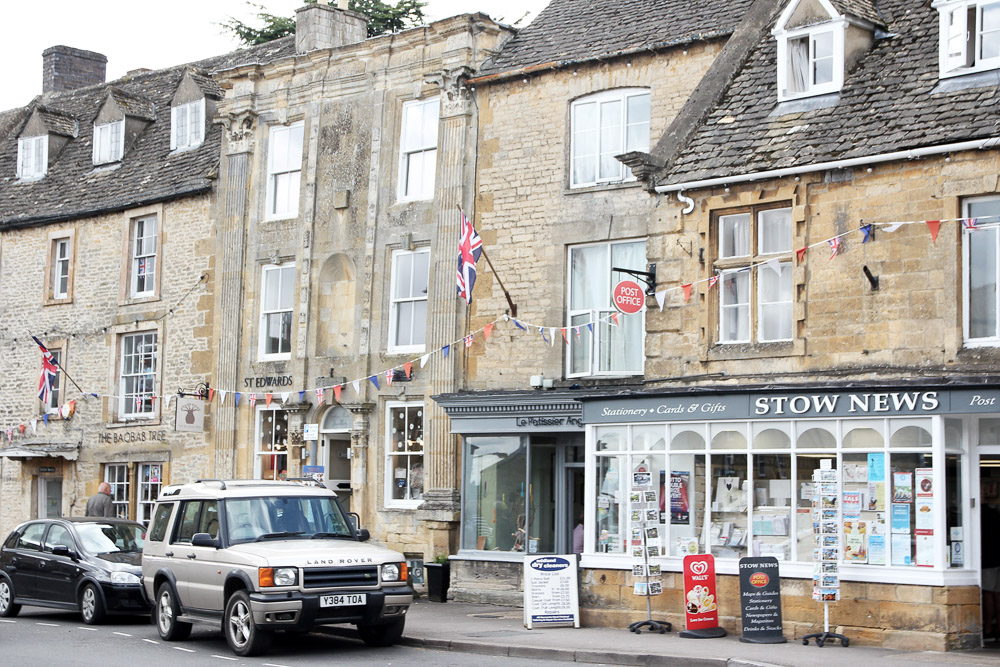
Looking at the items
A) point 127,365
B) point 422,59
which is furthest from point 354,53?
point 127,365

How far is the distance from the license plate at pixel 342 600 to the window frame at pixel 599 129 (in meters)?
9.11

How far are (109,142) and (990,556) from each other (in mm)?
23262

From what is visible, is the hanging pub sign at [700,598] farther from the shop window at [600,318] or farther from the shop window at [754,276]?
the shop window at [600,318]

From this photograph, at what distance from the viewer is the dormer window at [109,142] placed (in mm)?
32094

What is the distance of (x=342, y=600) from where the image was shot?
15383mm

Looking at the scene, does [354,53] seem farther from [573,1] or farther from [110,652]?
[110,652]

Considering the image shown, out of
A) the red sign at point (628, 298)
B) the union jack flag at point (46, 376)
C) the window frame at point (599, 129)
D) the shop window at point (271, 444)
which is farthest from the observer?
the union jack flag at point (46, 376)

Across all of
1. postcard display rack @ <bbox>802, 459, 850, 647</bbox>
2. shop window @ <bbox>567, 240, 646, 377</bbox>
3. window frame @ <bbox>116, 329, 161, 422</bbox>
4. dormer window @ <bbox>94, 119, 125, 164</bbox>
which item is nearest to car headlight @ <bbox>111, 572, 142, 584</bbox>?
shop window @ <bbox>567, 240, 646, 377</bbox>

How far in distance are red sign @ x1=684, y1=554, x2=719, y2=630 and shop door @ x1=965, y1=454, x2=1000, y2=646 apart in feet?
10.4

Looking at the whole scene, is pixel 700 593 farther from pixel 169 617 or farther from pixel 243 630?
pixel 169 617

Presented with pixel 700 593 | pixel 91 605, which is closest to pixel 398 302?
pixel 91 605

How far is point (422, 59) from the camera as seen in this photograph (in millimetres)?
24969

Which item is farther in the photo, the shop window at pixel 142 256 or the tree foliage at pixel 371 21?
the tree foliage at pixel 371 21

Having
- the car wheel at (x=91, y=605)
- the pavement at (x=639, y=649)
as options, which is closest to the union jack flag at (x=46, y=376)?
the car wheel at (x=91, y=605)
